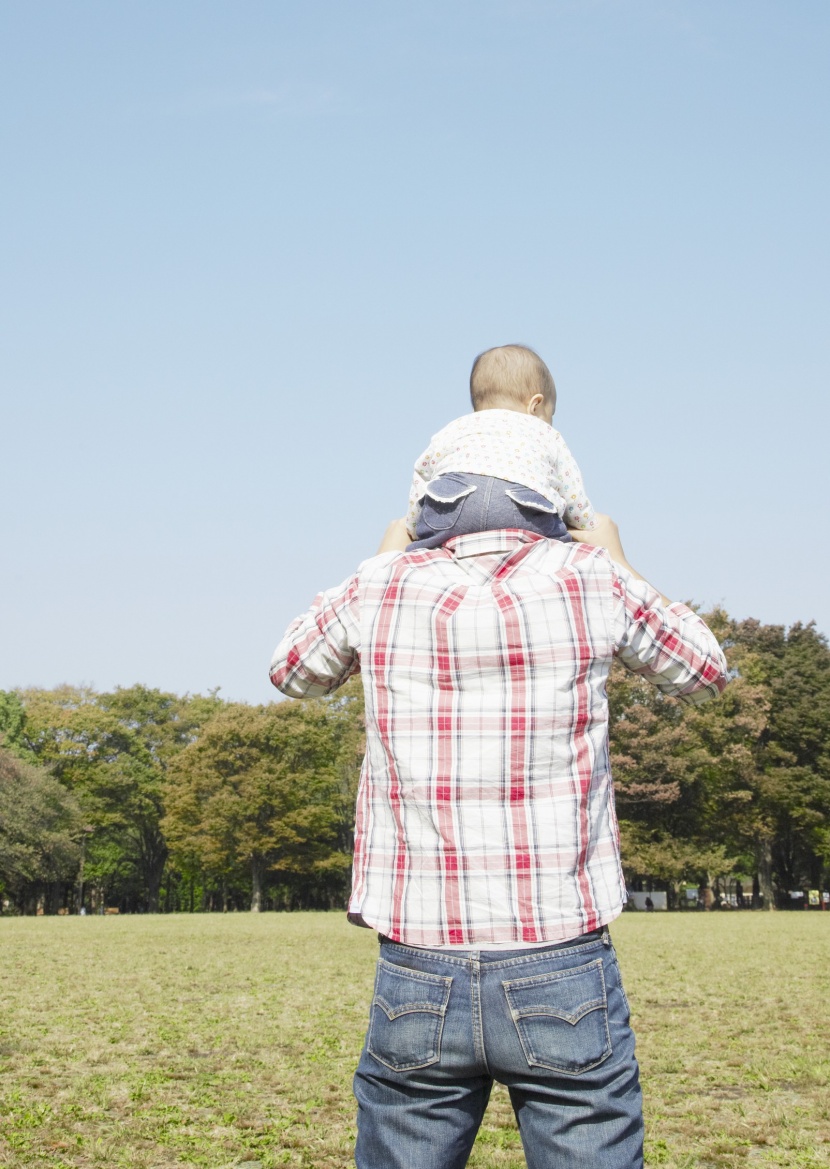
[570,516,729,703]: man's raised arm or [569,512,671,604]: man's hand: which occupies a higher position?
[569,512,671,604]: man's hand

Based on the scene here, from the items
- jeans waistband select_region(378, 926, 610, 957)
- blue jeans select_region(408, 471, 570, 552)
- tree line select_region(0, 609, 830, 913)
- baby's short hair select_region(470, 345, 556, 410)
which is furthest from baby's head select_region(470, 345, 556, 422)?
tree line select_region(0, 609, 830, 913)

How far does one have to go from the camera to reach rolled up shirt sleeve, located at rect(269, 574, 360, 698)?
1943mm

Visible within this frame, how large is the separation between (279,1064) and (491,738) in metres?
5.85

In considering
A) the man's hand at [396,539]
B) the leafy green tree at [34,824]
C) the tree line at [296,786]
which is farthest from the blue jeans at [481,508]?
the leafy green tree at [34,824]

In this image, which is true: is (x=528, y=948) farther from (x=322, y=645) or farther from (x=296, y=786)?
(x=296, y=786)

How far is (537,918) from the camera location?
5.55 ft

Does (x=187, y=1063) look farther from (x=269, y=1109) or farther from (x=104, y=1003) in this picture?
(x=104, y=1003)

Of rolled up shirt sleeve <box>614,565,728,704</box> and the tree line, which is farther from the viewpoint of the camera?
the tree line

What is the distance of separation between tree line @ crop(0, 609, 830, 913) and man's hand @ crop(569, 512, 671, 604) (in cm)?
3819

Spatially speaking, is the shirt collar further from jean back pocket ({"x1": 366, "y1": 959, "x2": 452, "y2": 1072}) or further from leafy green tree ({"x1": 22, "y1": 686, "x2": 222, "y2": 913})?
leafy green tree ({"x1": 22, "y1": 686, "x2": 222, "y2": 913})

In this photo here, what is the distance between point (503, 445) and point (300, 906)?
202ft

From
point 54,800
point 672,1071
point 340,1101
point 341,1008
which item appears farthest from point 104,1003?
point 54,800

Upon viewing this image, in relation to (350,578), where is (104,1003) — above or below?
below

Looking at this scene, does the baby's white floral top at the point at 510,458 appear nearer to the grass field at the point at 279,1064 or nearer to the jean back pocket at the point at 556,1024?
the jean back pocket at the point at 556,1024
